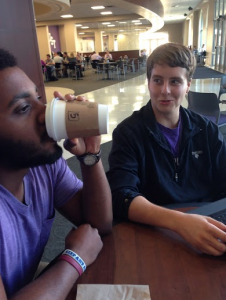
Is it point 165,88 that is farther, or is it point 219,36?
point 219,36

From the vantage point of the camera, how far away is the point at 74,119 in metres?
0.61

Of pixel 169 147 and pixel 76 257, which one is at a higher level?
pixel 169 147

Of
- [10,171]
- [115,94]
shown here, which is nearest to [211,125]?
Answer: [10,171]

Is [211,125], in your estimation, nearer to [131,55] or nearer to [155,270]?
[155,270]

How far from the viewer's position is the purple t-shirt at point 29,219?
67 centimetres

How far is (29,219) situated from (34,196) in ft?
0.25

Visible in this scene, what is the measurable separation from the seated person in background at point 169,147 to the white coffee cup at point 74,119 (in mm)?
423

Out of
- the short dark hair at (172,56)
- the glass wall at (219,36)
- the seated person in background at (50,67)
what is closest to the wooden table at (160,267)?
the short dark hair at (172,56)

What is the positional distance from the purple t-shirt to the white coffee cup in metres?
0.23

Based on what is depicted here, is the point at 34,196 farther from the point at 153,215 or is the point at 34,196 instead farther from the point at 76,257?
the point at 153,215

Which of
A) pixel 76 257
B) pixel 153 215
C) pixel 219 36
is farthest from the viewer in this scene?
pixel 219 36

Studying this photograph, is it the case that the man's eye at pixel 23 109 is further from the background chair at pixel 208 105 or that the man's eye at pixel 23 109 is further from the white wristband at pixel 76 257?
the background chair at pixel 208 105

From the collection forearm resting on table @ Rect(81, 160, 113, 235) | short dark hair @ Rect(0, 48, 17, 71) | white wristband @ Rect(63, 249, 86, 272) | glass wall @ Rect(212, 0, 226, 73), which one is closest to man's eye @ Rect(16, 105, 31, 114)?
short dark hair @ Rect(0, 48, 17, 71)

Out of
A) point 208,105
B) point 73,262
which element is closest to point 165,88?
point 73,262
